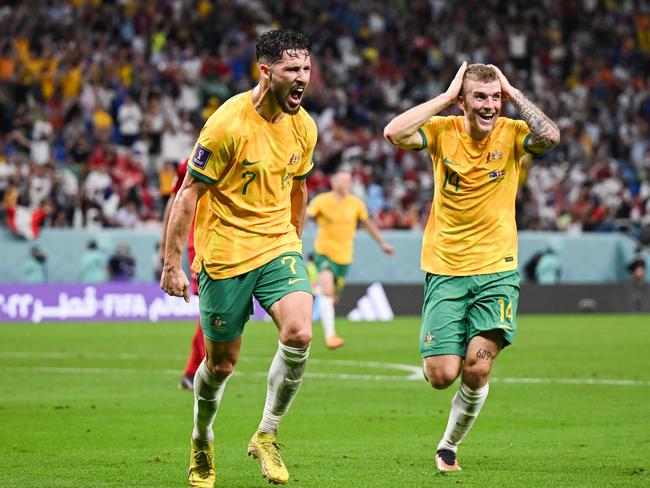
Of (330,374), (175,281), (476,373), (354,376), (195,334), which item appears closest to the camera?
(175,281)

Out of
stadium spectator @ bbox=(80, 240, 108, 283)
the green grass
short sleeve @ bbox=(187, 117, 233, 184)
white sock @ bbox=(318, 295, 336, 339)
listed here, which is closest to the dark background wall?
stadium spectator @ bbox=(80, 240, 108, 283)

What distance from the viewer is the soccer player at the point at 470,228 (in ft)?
27.3

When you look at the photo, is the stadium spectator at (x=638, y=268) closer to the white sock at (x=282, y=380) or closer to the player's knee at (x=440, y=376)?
the player's knee at (x=440, y=376)

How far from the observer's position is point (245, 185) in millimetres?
7559

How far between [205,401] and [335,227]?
484 inches

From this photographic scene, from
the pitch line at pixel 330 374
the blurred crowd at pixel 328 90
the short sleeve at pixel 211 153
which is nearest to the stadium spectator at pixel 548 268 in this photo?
the blurred crowd at pixel 328 90

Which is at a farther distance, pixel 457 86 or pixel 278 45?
pixel 457 86

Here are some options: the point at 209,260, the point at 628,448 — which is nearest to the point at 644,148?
the point at 628,448

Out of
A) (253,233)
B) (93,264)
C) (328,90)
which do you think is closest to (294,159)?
(253,233)

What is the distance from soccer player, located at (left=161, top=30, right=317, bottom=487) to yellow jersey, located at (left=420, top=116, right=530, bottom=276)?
1306mm

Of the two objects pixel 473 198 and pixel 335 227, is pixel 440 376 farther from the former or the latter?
pixel 335 227

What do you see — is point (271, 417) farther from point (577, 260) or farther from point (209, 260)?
point (577, 260)

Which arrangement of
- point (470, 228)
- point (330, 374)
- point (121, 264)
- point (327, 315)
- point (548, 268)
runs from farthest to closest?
point (548, 268), point (121, 264), point (327, 315), point (330, 374), point (470, 228)

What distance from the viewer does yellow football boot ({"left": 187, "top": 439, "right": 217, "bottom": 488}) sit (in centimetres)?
750
